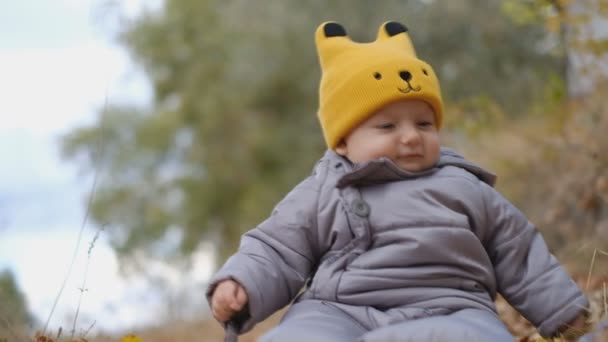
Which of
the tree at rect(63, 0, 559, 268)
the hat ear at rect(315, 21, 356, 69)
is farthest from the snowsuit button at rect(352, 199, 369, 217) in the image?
the tree at rect(63, 0, 559, 268)

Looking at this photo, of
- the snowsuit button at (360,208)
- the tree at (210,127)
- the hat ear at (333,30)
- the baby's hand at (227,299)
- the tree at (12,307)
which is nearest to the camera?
the baby's hand at (227,299)

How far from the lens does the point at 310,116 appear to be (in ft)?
59.5

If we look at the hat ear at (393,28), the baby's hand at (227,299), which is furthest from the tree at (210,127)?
the baby's hand at (227,299)

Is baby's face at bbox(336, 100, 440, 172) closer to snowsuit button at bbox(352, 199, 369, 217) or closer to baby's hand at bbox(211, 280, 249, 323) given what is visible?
snowsuit button at bbox(352, 199, 369, 217)

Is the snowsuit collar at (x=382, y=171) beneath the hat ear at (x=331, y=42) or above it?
beneath

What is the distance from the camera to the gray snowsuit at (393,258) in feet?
8.64

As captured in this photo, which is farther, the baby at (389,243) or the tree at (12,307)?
the tree at (12,307)

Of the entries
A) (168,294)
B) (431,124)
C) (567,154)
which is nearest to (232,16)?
(168,294)

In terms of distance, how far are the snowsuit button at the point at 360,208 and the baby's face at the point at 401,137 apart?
6.6 inches

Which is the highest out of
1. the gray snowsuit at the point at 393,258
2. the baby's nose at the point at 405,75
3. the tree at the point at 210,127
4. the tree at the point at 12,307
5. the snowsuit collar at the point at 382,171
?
the tree at the point at 210,127

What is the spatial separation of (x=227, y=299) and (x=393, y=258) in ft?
1.70

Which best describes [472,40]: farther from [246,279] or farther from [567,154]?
[246,279]

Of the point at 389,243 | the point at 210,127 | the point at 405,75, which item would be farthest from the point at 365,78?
the point at 210,127

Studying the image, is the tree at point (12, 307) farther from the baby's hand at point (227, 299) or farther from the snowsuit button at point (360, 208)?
the snowsuit button at point (360, 208)
